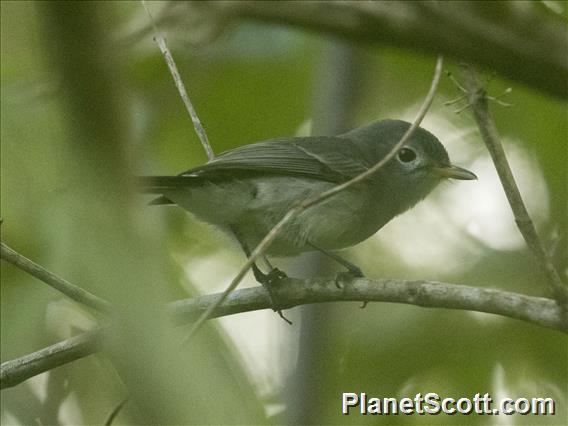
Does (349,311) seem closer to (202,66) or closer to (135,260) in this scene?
(202,66)

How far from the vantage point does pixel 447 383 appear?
479 cm

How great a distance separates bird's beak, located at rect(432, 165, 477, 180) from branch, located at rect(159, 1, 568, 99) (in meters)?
3.97

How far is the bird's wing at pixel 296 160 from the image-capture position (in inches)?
171

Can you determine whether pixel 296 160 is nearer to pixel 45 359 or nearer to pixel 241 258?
pixel 241 258

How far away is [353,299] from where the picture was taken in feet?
10.8

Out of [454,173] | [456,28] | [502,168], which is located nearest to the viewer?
[456,28]

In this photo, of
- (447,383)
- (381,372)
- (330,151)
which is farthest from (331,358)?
(330,151)

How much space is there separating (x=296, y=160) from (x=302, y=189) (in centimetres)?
19

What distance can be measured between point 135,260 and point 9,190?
8.42 ft

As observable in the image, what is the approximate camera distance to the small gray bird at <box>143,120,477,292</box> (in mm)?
4363

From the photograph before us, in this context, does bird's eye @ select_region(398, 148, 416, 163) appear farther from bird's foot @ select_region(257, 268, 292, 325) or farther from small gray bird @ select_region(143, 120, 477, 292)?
bird's foot @ select_region(257, 268, 292, 325)

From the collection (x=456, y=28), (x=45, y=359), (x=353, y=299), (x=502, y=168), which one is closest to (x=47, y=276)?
(x=45, y=359)

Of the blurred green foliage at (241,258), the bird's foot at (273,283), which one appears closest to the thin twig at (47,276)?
the blurred green foliage at (241,258)

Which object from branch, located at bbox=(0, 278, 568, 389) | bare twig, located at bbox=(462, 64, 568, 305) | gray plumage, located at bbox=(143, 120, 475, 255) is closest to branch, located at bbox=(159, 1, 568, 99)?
branch, located at bbox=(0, 278, 568, 389)
